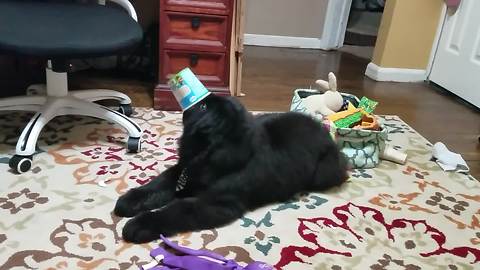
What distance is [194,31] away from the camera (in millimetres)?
1975

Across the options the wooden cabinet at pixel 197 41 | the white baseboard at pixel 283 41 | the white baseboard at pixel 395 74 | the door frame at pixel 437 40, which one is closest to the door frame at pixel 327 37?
the white baseboard at pixel 283 41

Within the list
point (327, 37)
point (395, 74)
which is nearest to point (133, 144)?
point (395, 74)

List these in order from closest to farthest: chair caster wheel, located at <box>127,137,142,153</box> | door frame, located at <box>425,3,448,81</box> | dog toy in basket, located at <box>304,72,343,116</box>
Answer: chair caster wheel, located at <box>127,137,142,153</box>
dog toy in basket, located at <box>304,72,343,116</box>
door frame, located at <box>425,3,448,81</box>

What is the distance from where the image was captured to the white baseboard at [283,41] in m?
3.45

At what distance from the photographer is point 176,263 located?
1.09 meters

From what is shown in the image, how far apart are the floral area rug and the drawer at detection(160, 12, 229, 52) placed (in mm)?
432

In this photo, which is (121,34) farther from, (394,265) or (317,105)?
(394,265)

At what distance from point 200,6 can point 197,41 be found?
14 centimetres

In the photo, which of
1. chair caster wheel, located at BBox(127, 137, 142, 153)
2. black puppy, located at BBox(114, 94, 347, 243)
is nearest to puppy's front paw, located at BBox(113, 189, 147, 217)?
black puppy, located at BBox(114, 94, 347, 243)

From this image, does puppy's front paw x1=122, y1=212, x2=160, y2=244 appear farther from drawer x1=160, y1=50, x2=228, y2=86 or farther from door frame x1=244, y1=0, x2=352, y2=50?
door frame x1=244, y1=0, x2=352, y2=50

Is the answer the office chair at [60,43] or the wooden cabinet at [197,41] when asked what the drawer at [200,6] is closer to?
the wooden cabinet at [197,41]

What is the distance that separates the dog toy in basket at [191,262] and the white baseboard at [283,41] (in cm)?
250

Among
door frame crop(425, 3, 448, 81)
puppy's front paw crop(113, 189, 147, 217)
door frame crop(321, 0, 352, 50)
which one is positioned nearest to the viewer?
puppy's front paw crop(113, 189, 147, 217)

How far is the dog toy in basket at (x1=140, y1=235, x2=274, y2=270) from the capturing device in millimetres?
1086
